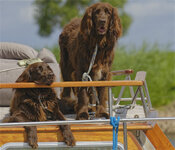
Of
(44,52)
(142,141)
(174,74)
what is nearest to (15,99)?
(142,141)

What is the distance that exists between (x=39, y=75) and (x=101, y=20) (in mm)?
1198

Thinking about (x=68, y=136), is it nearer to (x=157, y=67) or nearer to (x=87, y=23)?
(x=87, y=23)

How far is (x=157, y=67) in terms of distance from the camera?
46.8 ft

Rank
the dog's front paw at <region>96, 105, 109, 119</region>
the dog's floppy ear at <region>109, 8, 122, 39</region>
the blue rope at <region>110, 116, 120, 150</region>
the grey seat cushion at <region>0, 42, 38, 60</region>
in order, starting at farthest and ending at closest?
1. the grey seat cushion at <region>0, 42, 38, 60</region>
2. the dog's floppy ear at <region>109, 8, 122, 39</region>
3. the dog's front paw at <region>96, 105, 109, 119</region>
4. the blue rope at <region>110, 116, 120, 150</region>

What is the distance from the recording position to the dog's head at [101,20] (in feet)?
15.5

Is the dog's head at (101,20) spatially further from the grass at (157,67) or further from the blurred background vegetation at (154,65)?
the grass at (157,67)

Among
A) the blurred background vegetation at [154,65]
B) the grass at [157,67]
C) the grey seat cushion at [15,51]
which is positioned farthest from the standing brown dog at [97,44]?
the grass at [157,67]

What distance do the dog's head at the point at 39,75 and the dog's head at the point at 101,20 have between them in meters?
0.94

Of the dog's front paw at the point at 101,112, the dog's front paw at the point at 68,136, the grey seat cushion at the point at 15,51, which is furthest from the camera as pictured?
the grey seat cushion at the point at 15,51

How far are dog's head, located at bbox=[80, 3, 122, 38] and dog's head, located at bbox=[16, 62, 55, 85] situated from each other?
941 mm

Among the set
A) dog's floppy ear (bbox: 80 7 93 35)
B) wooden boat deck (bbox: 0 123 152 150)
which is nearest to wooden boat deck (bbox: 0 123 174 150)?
wooden boat deck (bbox: 0 123 152 150)

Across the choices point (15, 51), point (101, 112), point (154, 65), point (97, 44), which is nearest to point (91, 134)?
point (101, 112)

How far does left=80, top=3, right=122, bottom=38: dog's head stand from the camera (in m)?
4.73

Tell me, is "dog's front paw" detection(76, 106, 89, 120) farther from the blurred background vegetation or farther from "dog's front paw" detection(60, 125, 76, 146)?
the blurred background vegetation
